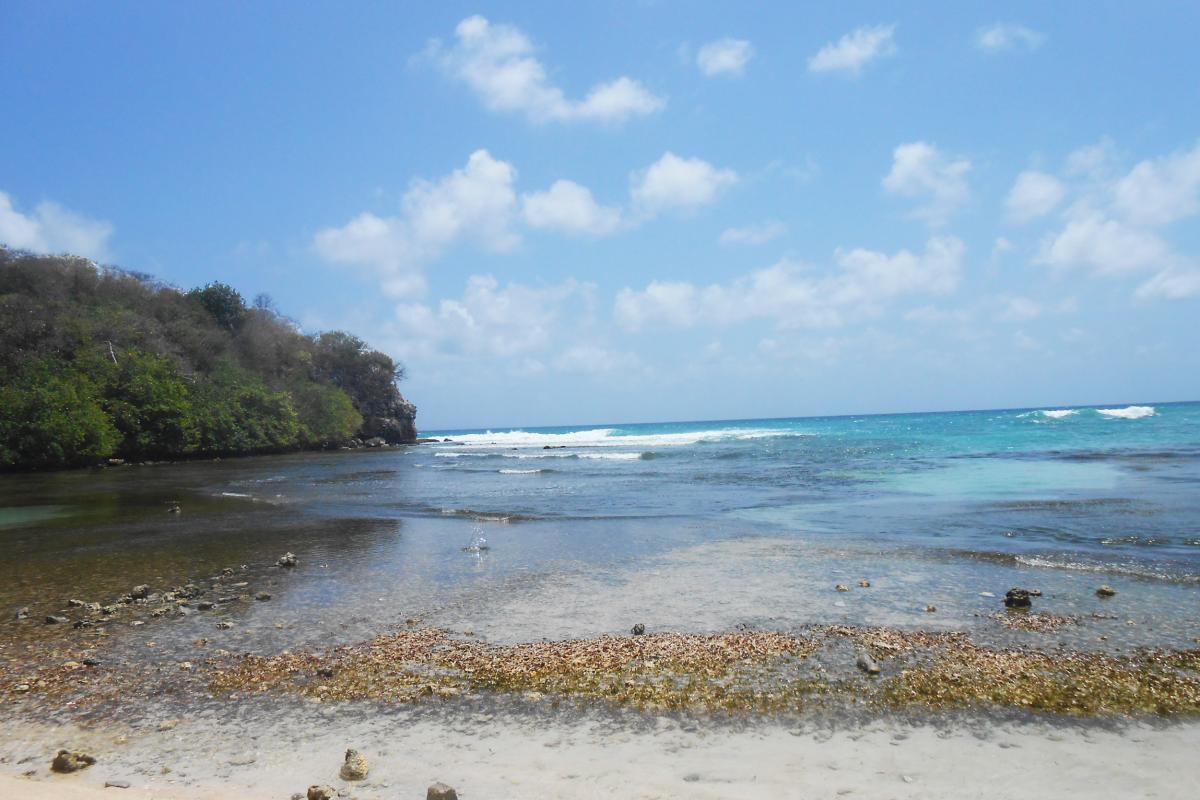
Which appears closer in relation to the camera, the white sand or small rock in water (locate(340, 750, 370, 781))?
the white sand

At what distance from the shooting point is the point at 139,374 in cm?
3816

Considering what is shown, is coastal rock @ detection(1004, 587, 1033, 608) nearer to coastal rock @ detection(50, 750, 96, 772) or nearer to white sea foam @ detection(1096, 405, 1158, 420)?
coastal rock @ detection(50, 750, 96, 772)

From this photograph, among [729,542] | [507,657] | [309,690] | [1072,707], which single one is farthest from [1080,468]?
[309,690]

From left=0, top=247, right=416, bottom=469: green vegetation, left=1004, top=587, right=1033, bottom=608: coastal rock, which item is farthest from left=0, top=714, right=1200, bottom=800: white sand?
left=0, top=247, right=416, bottom=469: green vegetation

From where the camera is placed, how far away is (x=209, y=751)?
13.9 ft

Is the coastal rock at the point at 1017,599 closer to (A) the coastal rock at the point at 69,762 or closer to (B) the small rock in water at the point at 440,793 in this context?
(B) the small rock in water at the point at 440,793

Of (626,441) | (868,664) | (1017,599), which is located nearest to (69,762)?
(868,664)

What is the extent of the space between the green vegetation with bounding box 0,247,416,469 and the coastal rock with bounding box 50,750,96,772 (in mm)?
35172

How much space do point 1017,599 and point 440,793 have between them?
6.60 metres

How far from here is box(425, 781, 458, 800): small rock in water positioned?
3.49 m

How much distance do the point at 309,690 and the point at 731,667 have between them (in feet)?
10.9

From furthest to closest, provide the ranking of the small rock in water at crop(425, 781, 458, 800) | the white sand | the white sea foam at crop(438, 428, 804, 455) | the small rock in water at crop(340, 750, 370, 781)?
the white sea foam at crop(438, 428, 804, 455), the small rock in water at crop(340, 750, 370, 781), the white sand, the small rock in water at crop(425, 781, 458, 800)

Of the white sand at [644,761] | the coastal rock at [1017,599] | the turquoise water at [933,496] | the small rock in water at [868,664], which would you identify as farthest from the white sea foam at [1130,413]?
the white sand at [644,761]

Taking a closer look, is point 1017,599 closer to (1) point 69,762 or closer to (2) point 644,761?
(2) point 644,761
